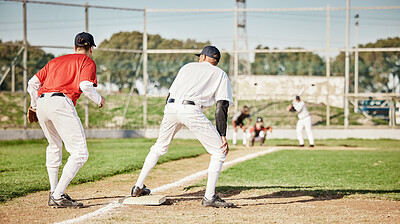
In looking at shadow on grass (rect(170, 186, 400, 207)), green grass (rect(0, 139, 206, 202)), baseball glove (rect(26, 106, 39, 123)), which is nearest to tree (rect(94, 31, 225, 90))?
green grass (rect(0, 139, 206, 202))

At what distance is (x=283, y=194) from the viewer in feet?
24.0

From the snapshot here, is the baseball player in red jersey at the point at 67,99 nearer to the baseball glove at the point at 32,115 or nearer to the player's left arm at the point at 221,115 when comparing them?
the baseball glove at the point at 32,115

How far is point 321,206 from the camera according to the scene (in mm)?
6344

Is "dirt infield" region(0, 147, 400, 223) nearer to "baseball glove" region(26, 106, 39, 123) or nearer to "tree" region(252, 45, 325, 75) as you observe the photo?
"baseball glove" region(26, 106, 39, 123)

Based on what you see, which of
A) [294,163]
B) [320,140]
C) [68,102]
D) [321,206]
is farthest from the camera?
[320,140]

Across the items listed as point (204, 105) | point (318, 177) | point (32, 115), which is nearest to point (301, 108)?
point (318, 177)

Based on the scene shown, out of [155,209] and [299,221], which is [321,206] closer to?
[299,221]

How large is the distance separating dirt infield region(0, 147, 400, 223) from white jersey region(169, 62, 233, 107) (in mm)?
1365

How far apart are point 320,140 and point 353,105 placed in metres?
2.26

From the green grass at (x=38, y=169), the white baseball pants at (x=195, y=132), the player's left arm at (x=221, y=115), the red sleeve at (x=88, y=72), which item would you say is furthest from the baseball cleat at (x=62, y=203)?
the player's left arm at (x=221, y=115)

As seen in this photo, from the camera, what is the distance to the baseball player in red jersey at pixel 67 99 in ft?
18.9

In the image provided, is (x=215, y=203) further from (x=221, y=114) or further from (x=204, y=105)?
(x=204, y=105)

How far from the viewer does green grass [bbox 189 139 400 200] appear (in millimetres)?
7652

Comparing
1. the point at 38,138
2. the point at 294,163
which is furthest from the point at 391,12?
the point at 38,138
